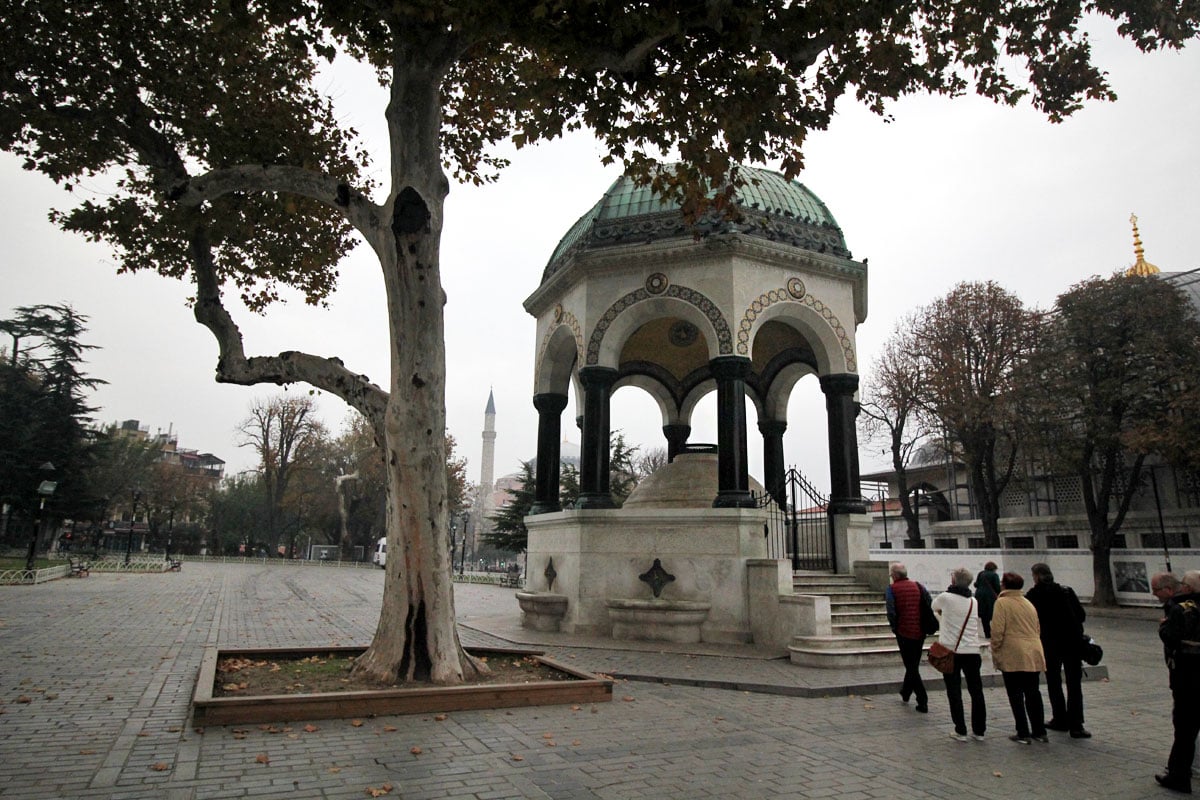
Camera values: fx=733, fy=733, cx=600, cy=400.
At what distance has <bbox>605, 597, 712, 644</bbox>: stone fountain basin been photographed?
442 inches

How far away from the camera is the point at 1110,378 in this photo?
2452 cm

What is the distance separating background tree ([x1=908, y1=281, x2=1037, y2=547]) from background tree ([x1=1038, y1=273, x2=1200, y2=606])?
1.30 meters

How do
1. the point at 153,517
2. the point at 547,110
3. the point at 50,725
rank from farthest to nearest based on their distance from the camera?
the point at 153,517 < the point at 547,110 < the point at 50,725

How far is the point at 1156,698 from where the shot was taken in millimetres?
8344

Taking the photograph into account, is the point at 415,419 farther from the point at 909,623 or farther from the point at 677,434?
the point at 677,434

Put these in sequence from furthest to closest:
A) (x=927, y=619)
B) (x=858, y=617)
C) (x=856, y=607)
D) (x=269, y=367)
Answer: (x=856, y=607) → (x=858, y=617) → (x=269, y=367) → (x=927, y=619)

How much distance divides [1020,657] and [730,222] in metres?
8.35

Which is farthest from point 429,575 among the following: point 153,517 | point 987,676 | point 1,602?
point 153,517

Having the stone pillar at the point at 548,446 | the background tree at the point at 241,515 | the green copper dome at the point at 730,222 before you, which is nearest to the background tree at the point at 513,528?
the stone pillar at the point at 548,446

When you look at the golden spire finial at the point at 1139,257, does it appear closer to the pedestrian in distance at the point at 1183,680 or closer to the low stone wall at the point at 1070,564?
the low stone wall at the point at 1070,564

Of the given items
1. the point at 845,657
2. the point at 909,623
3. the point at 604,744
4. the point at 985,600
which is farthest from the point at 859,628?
the point at 604,744

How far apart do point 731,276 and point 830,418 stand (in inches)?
132

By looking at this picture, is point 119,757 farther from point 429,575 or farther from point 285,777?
point 429,575

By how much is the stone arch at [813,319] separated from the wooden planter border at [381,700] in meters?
7.47
